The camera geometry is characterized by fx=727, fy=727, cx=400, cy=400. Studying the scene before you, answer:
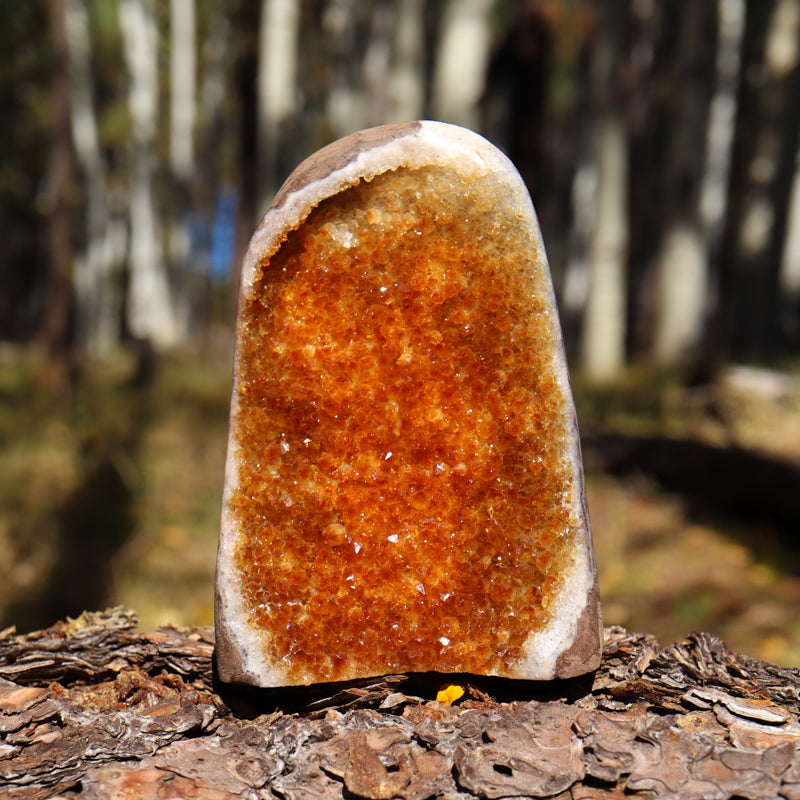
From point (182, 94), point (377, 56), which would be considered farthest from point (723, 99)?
point (182, 94)

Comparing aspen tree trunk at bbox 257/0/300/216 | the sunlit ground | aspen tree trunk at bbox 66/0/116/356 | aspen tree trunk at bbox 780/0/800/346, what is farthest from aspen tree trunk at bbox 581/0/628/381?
aspen tree trunk at bbox 66/0/116/356

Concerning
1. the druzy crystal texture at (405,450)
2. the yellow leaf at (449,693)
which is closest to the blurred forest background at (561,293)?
the druzy crystal texture at (405,450)

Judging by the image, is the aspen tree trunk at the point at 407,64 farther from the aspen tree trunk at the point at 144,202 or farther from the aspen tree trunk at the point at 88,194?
the aspen tree trunk at the point at 88,194

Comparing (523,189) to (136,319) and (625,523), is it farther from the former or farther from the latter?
(136,319)

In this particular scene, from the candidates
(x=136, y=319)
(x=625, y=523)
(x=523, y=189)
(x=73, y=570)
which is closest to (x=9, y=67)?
(x=136, y=319)

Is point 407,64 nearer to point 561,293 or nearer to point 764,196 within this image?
point 764,196

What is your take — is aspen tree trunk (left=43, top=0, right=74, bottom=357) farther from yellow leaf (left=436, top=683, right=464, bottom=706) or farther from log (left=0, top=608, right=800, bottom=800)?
yellow leaf (left=436, top=683, right=464, bottom=706)
